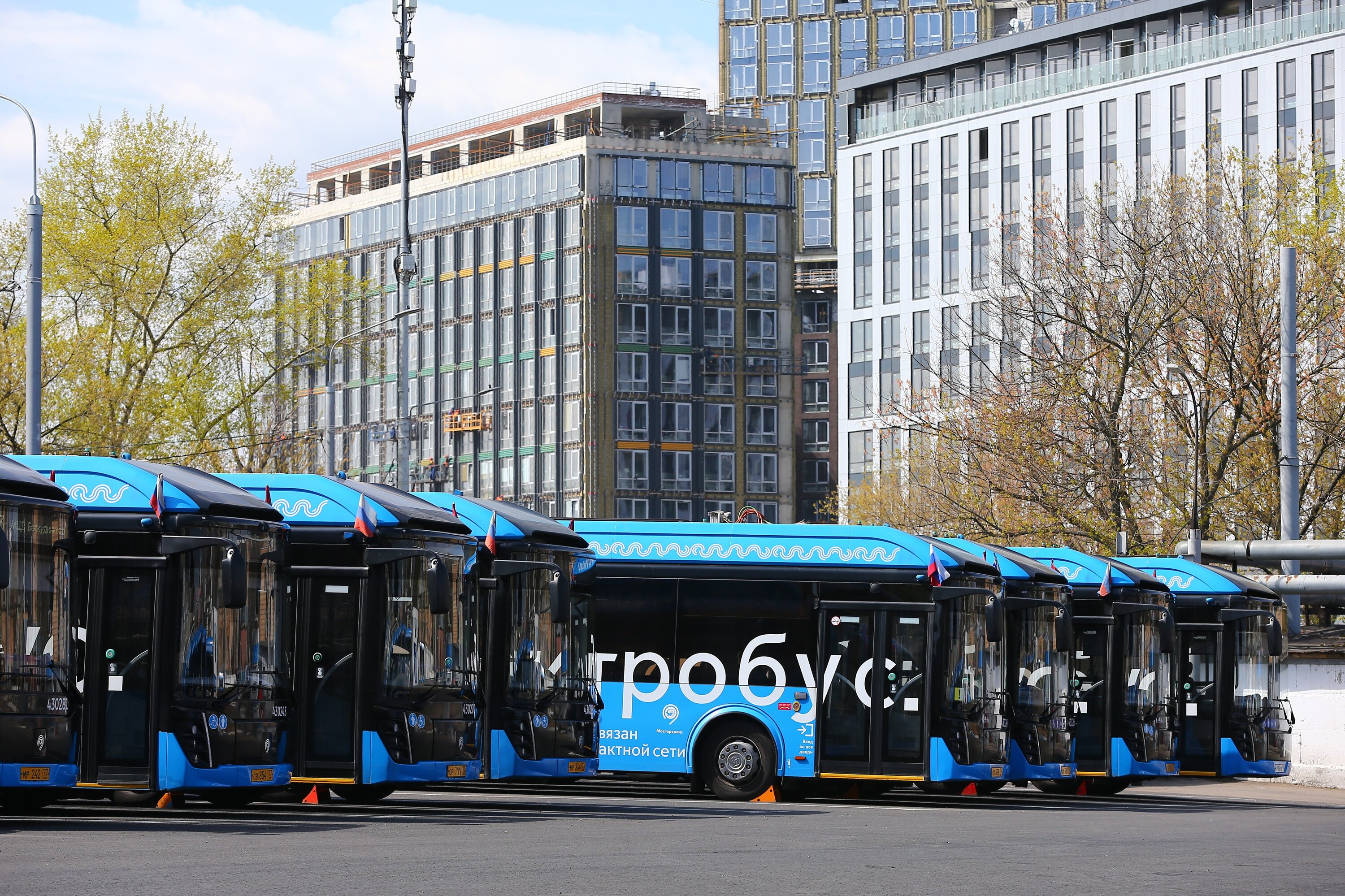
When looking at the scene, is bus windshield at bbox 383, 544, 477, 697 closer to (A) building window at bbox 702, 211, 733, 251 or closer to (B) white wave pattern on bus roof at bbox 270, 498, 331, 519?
(B) white wave pattern on bus roof at bbox 270, 498, 331, 519

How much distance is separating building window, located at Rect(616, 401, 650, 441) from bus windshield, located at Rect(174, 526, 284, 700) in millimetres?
82156

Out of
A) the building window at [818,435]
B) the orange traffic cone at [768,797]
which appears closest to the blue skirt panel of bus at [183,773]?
the orange traffic cone at [768,797]

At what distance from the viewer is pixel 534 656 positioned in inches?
830

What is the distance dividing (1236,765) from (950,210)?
62.6 meters

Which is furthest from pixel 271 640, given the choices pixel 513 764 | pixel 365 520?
pixel 513 764

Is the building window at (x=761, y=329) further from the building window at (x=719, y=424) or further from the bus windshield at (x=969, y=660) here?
the bus windshield at (x=969, y=660)

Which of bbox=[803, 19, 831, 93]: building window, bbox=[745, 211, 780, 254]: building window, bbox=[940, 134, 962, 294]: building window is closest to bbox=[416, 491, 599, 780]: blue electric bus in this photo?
bbox=[940, 134, 962, 294]: building window

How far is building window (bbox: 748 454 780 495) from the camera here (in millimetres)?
104625

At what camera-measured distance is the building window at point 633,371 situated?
330 feet

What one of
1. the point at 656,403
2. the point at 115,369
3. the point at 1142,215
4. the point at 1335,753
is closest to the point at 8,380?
the point at 115,369

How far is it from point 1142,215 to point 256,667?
27389 millimetres

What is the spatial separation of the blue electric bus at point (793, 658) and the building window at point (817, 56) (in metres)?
116

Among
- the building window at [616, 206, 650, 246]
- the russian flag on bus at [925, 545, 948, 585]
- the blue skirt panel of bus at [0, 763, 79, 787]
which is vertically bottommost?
the blue skirt panel of bus at [0, 763, 79, 787]

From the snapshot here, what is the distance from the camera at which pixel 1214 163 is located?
42.4m
